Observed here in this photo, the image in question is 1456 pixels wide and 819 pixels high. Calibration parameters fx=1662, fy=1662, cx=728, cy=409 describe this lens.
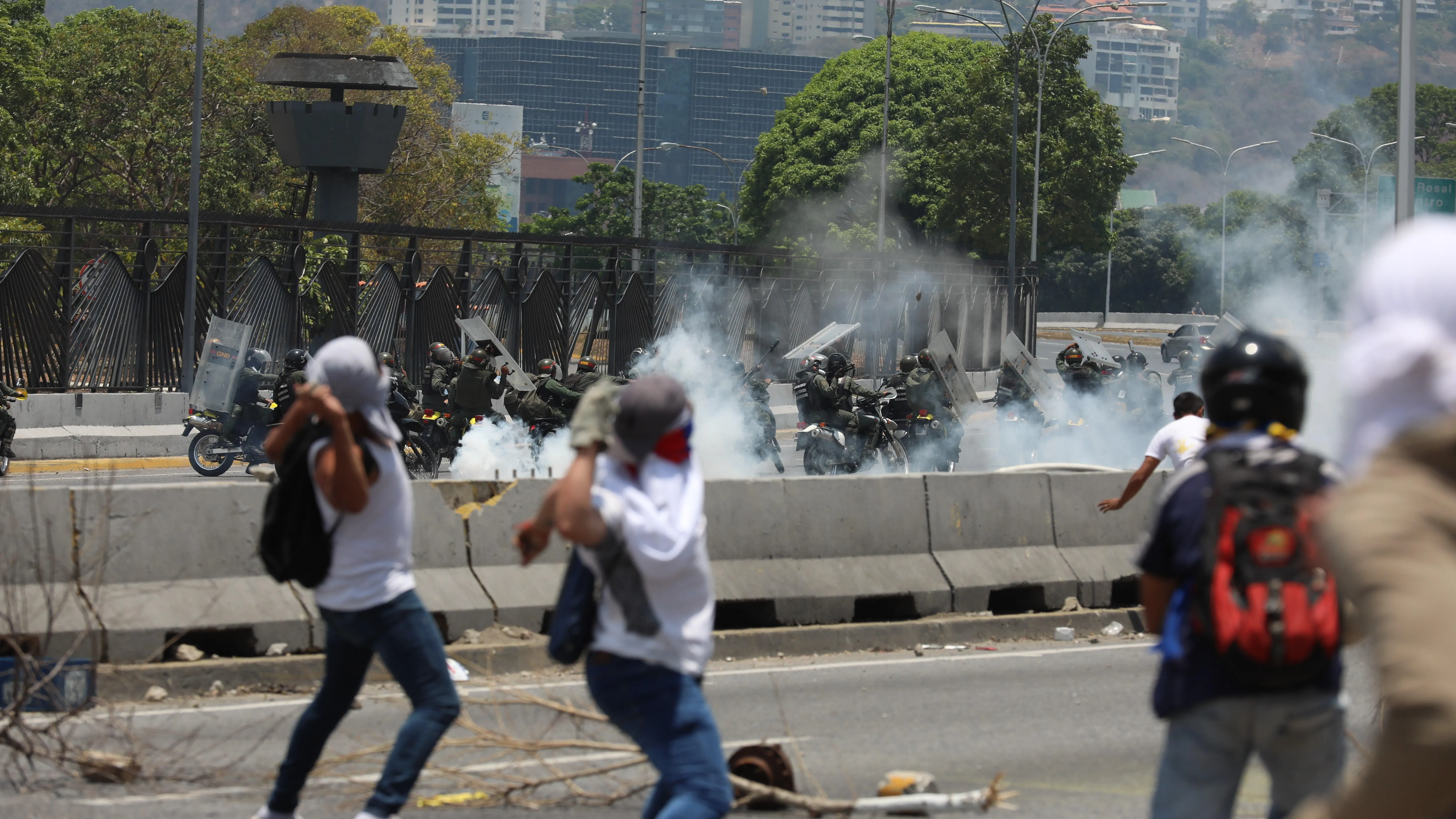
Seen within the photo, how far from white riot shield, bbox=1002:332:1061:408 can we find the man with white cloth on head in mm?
18943

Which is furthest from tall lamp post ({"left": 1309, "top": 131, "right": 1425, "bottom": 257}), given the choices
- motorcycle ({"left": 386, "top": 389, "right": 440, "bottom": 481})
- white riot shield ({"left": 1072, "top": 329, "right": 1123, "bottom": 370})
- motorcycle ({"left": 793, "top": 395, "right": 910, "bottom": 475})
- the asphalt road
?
the asphalt road

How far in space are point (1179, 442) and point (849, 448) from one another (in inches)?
370

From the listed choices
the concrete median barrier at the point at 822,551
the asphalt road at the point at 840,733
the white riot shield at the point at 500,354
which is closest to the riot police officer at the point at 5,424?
the white riot shield at the point at 500,354

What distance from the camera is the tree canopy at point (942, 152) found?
49469mm

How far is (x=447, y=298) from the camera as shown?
28984 millimetres

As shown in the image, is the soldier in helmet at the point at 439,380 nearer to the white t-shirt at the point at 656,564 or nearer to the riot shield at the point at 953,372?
the riot shield at the point at 953,372

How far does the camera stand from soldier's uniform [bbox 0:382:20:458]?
1827 centimetres

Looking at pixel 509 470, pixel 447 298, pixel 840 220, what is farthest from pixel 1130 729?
pixel 840 220

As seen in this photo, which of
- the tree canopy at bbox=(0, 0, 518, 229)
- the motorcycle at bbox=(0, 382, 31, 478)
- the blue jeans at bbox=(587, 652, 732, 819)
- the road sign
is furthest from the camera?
the tree canopy at bbox=(0, 0, 518, 229)

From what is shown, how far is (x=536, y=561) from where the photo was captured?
905 centimetres

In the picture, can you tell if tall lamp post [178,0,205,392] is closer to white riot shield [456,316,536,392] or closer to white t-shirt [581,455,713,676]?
white riot shield [456,316,536,392]

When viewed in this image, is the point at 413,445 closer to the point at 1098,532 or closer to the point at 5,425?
the point at 5,425

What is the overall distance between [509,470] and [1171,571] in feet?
46.5

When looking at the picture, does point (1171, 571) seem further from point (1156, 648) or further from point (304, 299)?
point (304, 299)
